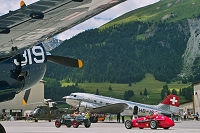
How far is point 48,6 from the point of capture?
335 inches

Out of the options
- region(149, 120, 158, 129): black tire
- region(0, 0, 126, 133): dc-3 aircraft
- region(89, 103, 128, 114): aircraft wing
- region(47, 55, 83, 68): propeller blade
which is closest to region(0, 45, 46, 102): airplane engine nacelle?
region(0, 0, 126, 133): dc-3 aircraft

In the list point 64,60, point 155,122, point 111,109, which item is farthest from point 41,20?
point 111,109

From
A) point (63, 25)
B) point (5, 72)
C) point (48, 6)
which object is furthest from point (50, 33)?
point (5, 72)

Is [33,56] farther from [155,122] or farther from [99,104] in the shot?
[99,104]

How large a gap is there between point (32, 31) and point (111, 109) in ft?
178

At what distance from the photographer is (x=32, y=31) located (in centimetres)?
1025

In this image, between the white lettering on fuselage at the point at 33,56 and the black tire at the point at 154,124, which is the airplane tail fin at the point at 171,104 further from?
the white lettering on fuselage at the point at 33,56

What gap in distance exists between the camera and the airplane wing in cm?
854

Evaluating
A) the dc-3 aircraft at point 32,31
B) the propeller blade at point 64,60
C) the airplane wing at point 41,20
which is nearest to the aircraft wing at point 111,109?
the propeller blade at point 64,60

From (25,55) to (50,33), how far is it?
3.43 metres

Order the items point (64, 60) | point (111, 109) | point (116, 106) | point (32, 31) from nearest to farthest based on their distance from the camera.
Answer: point (32, 31) → point (64, 60) → point (116, 106) → point (111, 109)

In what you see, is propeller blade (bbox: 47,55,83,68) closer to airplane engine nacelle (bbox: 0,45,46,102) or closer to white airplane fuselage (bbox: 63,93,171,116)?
airplane engine nacelle (bbox: 0,45,46,102)

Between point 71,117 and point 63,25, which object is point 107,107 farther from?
point 63,25

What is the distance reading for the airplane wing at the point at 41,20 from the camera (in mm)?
8539
